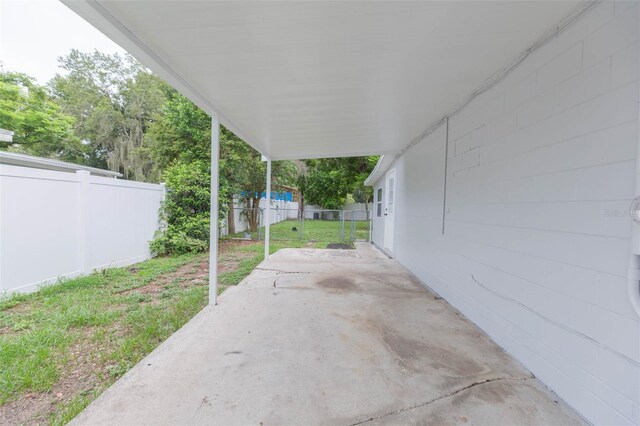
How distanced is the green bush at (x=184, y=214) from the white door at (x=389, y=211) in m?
4.89

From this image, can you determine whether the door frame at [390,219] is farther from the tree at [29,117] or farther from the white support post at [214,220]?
the tree at [29,117]

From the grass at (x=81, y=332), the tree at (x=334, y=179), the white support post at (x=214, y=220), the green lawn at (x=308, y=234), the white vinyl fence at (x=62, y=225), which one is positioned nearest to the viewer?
the grass at (x=81, y=332)

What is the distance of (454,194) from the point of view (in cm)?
352

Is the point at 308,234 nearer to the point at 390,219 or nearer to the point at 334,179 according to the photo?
the point at 390,219

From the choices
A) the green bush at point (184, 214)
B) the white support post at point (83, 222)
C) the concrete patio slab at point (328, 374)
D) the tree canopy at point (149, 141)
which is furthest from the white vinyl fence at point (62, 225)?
the concrete patio slab at point (328, 374)

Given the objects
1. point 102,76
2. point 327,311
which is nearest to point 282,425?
point 327,311

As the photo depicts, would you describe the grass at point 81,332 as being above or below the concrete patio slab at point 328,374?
below

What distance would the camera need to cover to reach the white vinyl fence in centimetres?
358

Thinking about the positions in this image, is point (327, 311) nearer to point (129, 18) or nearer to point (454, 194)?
point (454, 194)

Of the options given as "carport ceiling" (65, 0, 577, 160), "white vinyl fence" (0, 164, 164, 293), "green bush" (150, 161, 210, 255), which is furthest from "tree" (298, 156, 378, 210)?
"carport ceiling" (65, 0, 577, 160)

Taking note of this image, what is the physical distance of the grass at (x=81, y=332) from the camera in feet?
6.30

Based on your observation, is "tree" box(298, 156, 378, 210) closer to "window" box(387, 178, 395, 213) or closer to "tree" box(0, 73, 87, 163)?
"window" box(387, 178, 395, 213)

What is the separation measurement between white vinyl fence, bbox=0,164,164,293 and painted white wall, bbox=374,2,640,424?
18.9ft

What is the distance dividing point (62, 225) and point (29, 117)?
1276cm
